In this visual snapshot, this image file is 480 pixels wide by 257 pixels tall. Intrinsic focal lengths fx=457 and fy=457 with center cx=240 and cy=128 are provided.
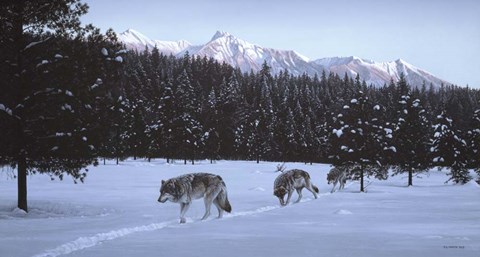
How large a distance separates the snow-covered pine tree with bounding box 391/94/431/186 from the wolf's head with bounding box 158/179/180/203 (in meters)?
29.0

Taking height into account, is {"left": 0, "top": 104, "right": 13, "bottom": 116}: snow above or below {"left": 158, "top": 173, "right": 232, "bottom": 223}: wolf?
above

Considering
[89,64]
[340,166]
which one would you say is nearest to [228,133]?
[340,166]

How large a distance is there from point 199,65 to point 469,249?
171m

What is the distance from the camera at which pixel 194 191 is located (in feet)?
42.5

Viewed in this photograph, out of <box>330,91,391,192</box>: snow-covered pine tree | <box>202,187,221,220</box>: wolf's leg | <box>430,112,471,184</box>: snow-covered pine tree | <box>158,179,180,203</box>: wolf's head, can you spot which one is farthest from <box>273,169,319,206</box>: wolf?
<box>430,112,471,184</box>: snow-covered pine tree

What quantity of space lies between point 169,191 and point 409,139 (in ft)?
100

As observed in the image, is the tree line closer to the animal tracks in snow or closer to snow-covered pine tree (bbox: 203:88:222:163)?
the animal tracks in snow

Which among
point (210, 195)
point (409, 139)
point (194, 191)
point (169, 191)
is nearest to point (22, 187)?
point (169, 191)

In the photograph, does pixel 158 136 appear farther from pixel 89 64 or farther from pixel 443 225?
pixel 443 225

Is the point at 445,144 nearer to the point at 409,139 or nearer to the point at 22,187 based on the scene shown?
the point at 409,139

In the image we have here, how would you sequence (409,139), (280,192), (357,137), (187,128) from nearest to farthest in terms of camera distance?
(280,192)
(357,137)
(409,139)
(187,128)

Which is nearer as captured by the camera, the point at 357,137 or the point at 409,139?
the point at 357,137

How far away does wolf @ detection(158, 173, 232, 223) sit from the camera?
12.5 m

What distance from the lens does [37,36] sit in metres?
16.0
